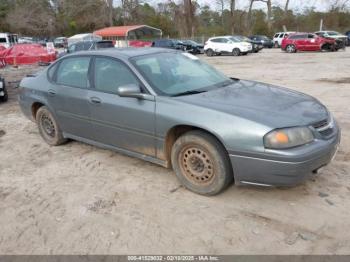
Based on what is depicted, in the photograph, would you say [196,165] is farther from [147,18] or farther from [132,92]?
[147,18]

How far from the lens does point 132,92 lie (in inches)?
166

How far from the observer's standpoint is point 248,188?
4180 millimetres

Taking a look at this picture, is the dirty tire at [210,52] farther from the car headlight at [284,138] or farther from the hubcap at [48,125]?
the car headlight at [284,138]

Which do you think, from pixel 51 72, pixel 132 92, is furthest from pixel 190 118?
pixel 51 72

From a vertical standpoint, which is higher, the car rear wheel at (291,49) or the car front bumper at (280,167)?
the car front bumper at (280,167)

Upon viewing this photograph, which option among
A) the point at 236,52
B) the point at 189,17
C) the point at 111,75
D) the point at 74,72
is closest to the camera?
the point at 111,75

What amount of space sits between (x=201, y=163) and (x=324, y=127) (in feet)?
4.30

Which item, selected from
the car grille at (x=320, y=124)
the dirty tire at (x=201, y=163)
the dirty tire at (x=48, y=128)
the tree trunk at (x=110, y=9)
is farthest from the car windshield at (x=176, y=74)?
the tree trunk at (x=110, y=9)

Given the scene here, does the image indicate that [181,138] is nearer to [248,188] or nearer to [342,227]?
[248,188]

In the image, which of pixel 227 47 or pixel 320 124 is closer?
pixel 320 124

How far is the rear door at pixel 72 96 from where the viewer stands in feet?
16.4

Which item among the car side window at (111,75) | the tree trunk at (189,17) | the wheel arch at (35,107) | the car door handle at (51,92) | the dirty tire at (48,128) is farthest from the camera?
the tree trunk at (189,17)

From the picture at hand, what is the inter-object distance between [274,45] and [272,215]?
37311 mm

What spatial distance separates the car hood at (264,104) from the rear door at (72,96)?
1.54 meters
